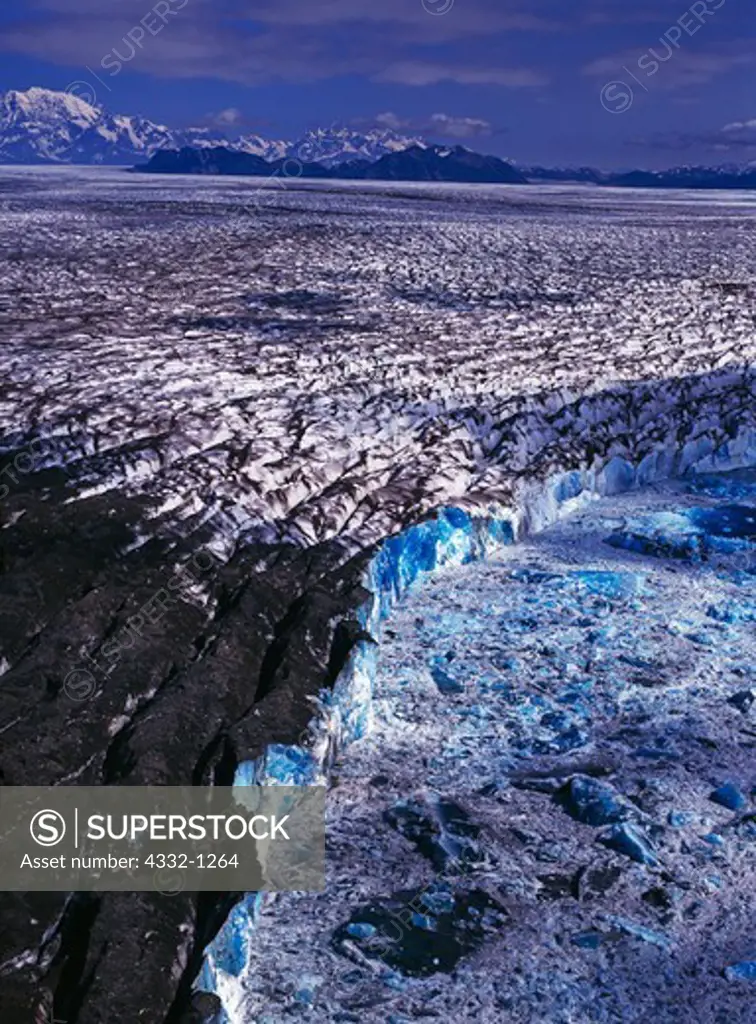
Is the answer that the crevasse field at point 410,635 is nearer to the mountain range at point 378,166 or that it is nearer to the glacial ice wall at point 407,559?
the glacial ice wall at point 407,559

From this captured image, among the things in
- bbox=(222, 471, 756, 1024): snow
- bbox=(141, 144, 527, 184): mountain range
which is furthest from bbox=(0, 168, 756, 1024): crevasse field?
bbox=(141, 144, 527, 184): mountain range

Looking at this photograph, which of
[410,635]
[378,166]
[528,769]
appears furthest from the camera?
[378,166]

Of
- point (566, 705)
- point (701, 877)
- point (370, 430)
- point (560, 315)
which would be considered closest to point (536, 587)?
point (566, 705)

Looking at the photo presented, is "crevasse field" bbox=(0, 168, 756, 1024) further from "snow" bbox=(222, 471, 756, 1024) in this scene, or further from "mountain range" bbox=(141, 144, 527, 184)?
"mountain range" bbox=(141, 144, 527, 184)

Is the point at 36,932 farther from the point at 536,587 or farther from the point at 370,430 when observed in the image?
the point at 370,430

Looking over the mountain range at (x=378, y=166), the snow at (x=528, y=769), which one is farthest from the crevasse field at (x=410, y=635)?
the mountain range at (x=378, y=166)

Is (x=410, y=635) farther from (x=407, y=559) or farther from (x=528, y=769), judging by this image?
(x=528, y=769)

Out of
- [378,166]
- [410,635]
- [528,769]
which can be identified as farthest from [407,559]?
[378,166]

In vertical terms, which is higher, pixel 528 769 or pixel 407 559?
pixel 407 559
